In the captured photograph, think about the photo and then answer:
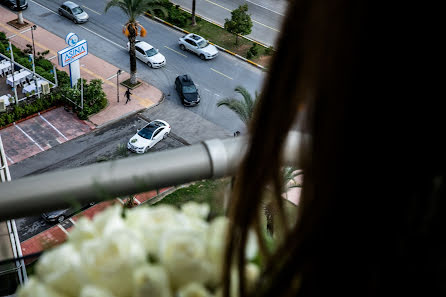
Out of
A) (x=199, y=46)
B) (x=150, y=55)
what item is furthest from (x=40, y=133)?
(x=199, y=46)

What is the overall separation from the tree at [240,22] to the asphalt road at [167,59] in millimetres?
1239

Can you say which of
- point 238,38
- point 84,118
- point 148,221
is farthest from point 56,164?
point 148,221

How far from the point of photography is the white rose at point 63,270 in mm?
1249

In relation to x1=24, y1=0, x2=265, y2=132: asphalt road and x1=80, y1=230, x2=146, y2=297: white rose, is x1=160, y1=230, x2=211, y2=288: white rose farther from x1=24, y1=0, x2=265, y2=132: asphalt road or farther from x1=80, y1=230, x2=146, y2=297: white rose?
x1=24, y1=0, x2=265, y2=132: asphalt road

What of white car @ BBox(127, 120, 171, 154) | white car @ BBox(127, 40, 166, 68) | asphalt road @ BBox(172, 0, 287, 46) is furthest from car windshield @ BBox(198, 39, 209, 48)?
white car @ BBox(127, 120, 171, 154)

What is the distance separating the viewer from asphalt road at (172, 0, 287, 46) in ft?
91.2

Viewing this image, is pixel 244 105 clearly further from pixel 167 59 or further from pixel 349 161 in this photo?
pixel 349 161

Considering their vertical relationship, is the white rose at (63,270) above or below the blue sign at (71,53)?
above

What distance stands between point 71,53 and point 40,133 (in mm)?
3207

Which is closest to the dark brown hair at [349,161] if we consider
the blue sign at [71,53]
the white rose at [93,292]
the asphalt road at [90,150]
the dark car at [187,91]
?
the white rose at [93,292]

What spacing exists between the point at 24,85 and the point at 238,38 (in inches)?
393

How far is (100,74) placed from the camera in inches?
962

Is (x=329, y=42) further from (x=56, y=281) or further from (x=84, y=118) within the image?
(x=84, y=118)

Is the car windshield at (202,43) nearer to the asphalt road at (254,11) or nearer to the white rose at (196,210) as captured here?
the asphalt road at (254,11)
